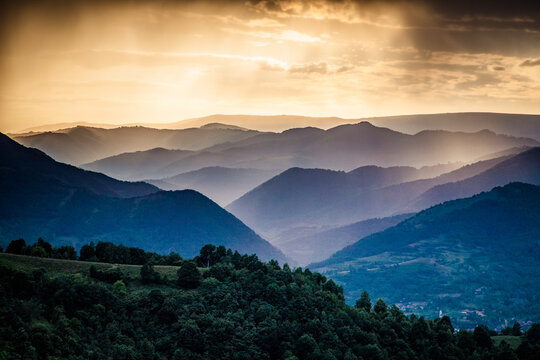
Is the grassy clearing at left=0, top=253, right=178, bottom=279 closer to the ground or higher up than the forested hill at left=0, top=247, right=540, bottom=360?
higher up

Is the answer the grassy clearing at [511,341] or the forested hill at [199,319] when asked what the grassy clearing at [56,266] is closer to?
the forested hill at [199,319]

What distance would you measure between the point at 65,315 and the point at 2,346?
13.9 meters

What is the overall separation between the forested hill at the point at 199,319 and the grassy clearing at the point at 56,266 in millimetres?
226

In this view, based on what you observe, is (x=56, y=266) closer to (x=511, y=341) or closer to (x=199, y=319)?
(x=199, y=319)

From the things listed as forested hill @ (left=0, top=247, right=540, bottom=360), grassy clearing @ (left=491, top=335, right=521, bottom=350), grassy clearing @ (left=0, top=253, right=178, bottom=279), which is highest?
grassy clearing @ (left=0, top=253, right=178, bottom=279)

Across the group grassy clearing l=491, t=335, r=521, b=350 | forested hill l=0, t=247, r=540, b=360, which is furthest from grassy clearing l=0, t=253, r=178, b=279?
grassy clearing l=491, t=335, r=521, b=350

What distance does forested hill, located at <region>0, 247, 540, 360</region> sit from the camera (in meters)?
80.2

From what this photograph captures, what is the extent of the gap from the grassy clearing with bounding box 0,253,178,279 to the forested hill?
0.74ft

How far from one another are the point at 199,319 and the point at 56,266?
24.6m

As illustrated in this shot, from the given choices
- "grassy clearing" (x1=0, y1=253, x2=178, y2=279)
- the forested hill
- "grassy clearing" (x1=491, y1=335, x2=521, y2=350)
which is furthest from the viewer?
"grassy clearing" (x1=491, y1=335, x2=521, y2=350)

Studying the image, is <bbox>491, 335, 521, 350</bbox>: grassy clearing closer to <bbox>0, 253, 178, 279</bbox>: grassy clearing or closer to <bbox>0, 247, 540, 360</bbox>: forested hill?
<bbox>0, 247, 540, 360</bbox>: forested hill

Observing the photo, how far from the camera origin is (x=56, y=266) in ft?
330

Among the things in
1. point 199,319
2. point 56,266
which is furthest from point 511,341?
point 56,266

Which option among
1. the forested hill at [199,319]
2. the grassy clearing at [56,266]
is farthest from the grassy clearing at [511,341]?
the grassy clearing at [56,266]
